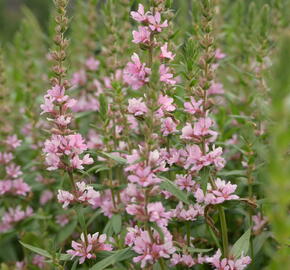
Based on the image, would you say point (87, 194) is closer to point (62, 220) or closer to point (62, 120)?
point (62, 120)

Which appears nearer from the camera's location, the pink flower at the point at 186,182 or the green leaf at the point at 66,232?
the pink flower at the point at 186,182

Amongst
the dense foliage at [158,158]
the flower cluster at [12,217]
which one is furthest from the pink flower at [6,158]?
the flower cluster at [12,217]

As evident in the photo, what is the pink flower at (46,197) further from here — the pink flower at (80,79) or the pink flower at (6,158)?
the pink flower at (80,79)

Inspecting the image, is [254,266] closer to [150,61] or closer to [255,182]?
[255,182]

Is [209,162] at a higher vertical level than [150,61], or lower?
lower

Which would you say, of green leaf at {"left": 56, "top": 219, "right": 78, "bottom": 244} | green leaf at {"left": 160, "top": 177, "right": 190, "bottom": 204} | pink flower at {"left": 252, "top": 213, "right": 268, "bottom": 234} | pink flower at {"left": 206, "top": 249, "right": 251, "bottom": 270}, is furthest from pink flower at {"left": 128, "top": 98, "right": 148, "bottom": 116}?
green leaf at {"left": 56, "top": 219, "right": 78, "bottom": 244}

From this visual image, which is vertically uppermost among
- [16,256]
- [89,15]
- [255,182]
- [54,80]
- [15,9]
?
[15,9]

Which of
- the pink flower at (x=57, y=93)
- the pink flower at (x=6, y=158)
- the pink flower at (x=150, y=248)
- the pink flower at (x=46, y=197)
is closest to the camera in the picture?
the pink flower at (x=150, y=248)

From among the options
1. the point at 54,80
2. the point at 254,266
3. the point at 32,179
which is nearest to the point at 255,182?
the point at 254,266
